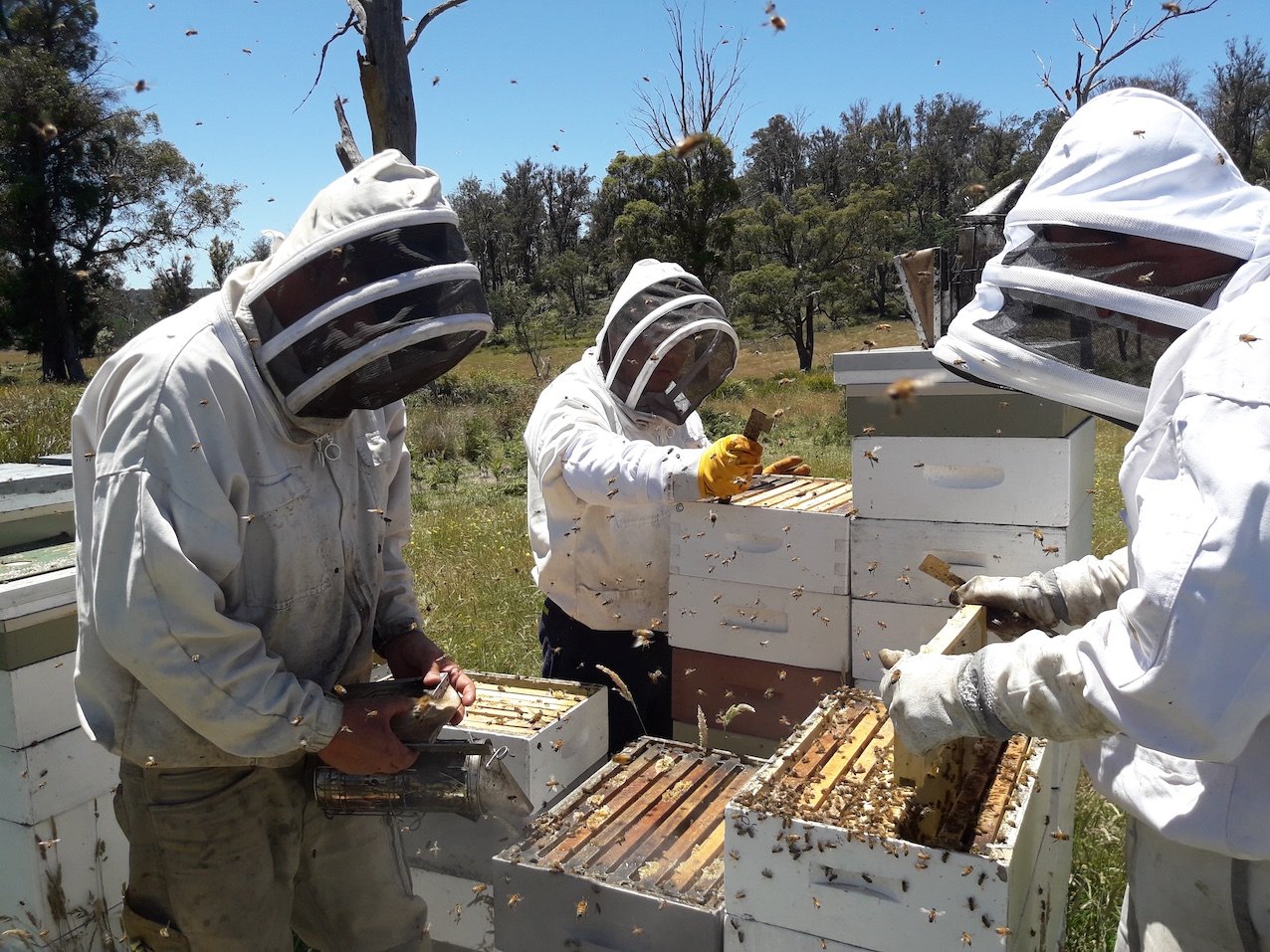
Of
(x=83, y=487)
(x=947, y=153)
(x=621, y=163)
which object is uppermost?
(x=947, y=153)

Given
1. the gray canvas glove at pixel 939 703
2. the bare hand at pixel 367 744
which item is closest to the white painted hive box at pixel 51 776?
the bare hand at pixel 367 744

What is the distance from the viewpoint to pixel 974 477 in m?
2.88

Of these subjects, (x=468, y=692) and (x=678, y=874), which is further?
(x=468, y=692)

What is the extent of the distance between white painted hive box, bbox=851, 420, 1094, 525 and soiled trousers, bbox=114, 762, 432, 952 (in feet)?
6.32

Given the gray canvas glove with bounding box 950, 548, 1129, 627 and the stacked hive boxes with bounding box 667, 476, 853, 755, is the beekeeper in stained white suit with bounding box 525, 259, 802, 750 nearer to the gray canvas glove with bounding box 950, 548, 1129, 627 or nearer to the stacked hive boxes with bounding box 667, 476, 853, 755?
the stacked hive boxes with bounding box 667, 476, 853, 755

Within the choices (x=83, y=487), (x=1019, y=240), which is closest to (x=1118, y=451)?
(x=1019, y=240)

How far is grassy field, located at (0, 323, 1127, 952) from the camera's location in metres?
3.69

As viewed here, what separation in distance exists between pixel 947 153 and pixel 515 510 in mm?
48961

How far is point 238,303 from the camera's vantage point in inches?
84.4

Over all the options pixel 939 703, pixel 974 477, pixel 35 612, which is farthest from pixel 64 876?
pixel 974 477

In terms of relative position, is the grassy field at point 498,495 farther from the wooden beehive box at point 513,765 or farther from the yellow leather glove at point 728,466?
the yellow leather glove at point 728,466

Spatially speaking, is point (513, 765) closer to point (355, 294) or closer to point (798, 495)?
point (355, 294)

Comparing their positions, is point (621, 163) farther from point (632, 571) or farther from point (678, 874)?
point (678, 874)

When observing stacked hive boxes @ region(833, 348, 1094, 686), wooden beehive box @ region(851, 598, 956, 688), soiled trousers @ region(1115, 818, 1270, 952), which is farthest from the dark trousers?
soiled trousers @ region(1115, 818, 1270, 952)
